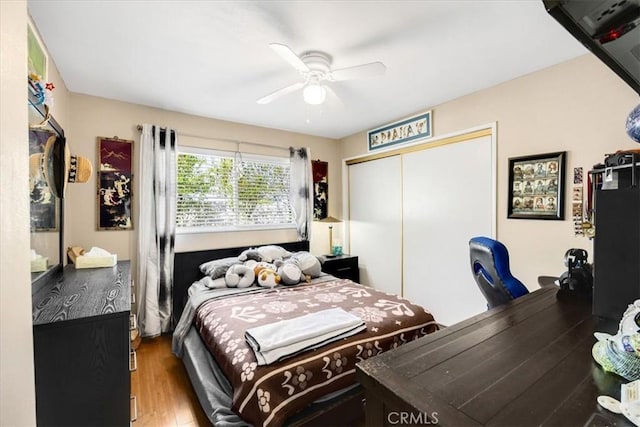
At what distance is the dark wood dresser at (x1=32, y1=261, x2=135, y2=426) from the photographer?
3.43 feet

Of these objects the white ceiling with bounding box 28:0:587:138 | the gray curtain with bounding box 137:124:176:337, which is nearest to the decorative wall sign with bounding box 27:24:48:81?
the white ceiling with bounding box 28:0:587:138

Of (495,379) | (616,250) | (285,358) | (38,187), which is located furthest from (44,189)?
(616,250)

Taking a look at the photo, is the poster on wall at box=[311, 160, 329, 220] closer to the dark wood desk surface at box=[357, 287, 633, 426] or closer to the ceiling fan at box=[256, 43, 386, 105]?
the ceiling fan at box=[256, 43, 386, 105]

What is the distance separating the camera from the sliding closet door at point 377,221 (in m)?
3.59

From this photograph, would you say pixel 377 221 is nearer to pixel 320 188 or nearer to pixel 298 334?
pixel 320 188

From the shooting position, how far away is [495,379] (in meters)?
0.73

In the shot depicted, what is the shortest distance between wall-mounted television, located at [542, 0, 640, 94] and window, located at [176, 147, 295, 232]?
10.7 feet

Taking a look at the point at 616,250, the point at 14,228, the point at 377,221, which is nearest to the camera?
the point at 14,228

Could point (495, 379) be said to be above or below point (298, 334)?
above

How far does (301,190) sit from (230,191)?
3.13ft

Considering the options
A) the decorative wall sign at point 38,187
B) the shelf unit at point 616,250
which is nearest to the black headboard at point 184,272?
the decorative wall sign at point 38,187

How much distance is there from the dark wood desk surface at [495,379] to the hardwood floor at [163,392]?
5.11 ft

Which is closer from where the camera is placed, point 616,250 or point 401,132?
point 616,250

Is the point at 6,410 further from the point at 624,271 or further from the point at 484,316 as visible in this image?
the point at 624,271
